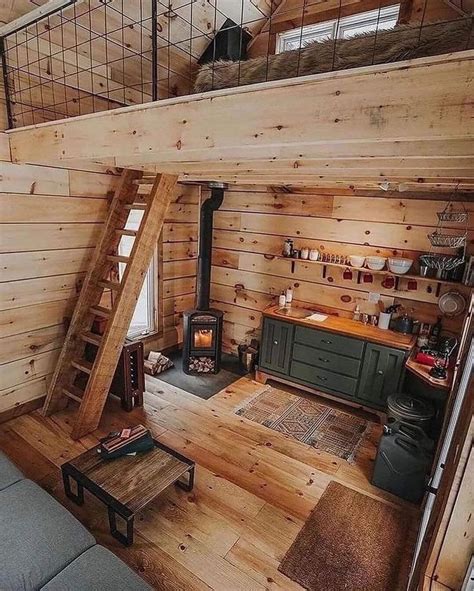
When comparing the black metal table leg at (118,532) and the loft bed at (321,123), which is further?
the black metal table leg at (118,532)

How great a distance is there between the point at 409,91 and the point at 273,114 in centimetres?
47

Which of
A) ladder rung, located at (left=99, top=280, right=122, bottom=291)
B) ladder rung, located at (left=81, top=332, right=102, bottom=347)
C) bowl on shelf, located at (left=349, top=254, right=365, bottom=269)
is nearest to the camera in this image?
ladder rung, located at (left=99, top=280, right=122, bottom=291)

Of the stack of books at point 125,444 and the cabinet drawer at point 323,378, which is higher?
the stack of books at point 125,444

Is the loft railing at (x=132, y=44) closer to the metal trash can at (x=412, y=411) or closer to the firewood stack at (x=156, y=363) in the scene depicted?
the metal trash can at (x=412, y=411)

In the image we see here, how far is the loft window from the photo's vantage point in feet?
9.84

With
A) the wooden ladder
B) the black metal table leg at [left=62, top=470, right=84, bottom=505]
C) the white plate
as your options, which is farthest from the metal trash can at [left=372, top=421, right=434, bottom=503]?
the wooden ladder

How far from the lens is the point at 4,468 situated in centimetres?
195

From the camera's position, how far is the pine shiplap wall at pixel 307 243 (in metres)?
3.39

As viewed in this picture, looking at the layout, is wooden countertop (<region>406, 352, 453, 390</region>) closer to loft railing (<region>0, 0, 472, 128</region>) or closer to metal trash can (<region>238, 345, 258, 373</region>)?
metal trash can (<region>238, 345, 258, 373</region>)

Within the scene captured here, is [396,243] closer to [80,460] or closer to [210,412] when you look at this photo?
[210,412]

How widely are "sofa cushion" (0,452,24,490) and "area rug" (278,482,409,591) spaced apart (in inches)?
61.9

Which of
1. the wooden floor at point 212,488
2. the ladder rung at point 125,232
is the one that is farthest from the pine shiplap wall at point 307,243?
the ladder rung at point 125,232

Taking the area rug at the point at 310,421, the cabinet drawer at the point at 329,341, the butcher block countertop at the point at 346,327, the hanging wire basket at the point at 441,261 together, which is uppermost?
the hanging wire basket at the point at 441,261

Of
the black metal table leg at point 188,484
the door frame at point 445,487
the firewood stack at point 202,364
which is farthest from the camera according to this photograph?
the firewood stack at point 202,364
